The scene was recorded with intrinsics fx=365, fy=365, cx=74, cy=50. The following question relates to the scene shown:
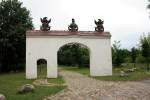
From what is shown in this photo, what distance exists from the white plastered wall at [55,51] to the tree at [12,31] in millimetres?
10757

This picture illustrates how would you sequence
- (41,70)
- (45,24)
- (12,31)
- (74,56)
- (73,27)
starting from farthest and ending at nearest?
(74,56), (41,70), (12,31), (73,27), (45,24)

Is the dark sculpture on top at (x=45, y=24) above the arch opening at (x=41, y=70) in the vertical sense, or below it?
above

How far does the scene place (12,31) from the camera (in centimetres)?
4331

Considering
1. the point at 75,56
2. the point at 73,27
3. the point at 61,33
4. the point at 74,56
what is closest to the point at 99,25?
the point at 73,27

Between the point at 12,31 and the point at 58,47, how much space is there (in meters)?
12.0

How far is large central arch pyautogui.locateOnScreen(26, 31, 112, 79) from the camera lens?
3250 centimetres

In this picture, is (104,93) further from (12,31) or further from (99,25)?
(12,31)

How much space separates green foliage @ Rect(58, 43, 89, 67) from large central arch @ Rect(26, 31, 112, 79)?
21082 mm

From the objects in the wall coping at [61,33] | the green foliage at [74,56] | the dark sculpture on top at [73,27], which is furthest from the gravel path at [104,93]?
the green foliage at [74,56]

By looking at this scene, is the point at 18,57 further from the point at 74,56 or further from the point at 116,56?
the point at 74,56

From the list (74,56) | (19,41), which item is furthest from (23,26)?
(74,56)

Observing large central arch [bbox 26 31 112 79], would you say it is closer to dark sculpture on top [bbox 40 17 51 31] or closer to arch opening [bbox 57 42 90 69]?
dark sculpture on top [bbox 40 17 51 31]

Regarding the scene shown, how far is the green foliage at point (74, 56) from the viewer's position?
205 ft

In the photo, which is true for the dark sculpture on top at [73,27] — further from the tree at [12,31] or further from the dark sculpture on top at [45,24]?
the tree at [12,31]
